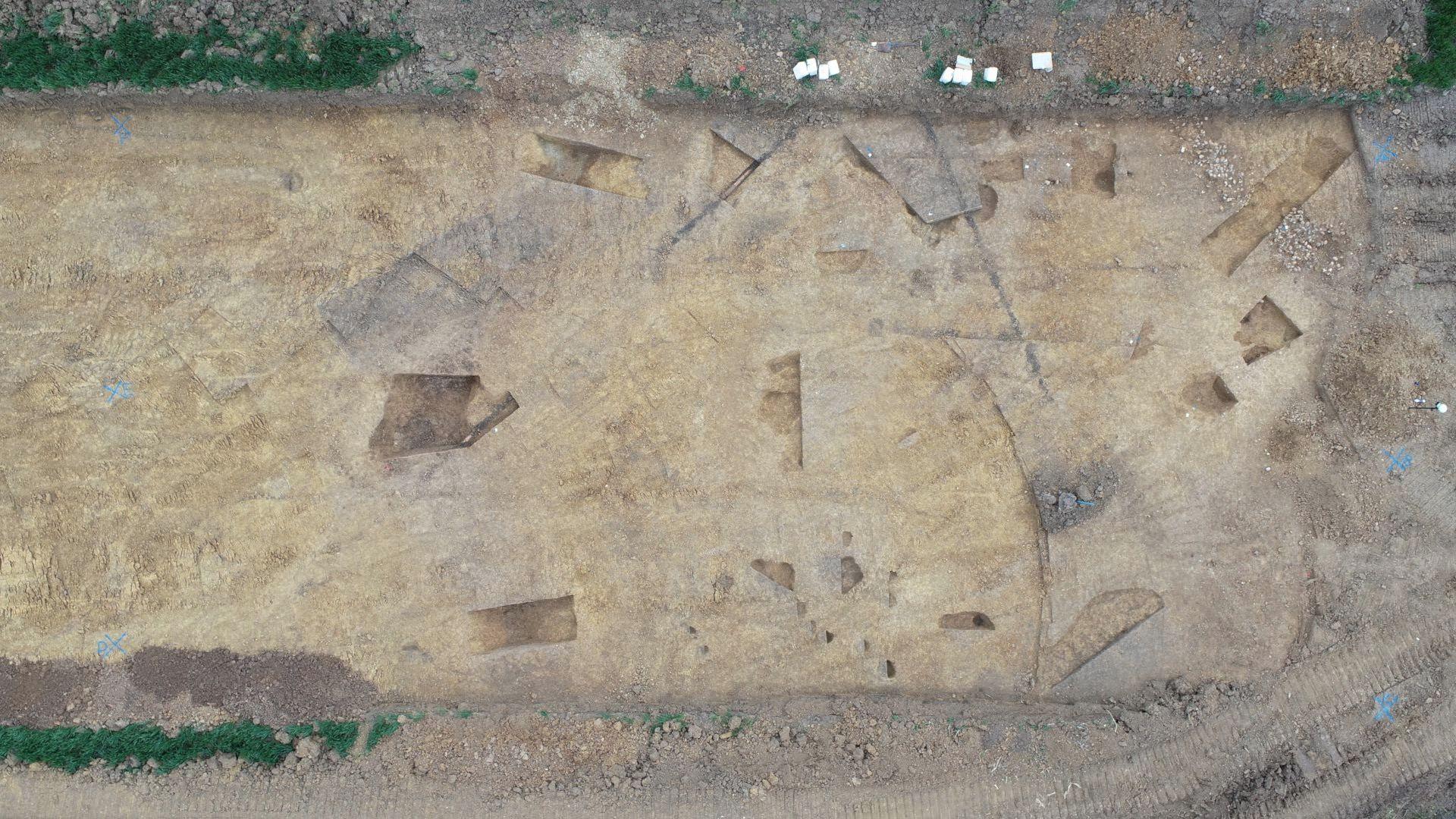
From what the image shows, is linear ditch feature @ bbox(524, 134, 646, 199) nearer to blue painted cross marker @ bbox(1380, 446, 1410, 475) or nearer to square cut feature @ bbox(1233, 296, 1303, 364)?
square cut feature @ bbox(1233, 296, 1303, 364)

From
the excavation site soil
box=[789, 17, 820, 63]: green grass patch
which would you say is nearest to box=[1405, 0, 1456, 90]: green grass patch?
the excavation site soil

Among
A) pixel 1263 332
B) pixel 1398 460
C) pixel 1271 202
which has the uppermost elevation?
pixel 1271 202

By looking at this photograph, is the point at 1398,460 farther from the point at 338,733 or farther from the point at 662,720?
the point at 338,733

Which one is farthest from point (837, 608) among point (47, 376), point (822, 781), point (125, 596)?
point (47, 376)

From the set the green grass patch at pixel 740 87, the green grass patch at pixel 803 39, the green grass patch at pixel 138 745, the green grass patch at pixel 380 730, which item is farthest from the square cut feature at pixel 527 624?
the green grass patch at pixel 803 39

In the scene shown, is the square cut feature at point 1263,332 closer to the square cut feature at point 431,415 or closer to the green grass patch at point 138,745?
the square cut feature at point 431,415

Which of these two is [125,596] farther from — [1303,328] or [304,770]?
[1303,328]

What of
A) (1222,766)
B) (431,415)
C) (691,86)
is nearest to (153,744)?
(431,415)
